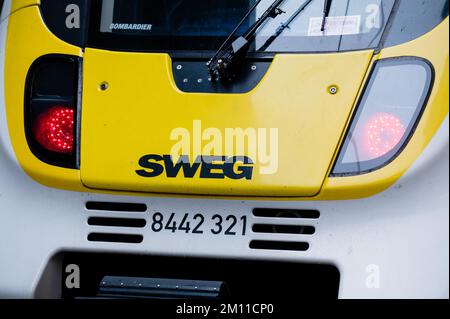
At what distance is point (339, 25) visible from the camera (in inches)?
172

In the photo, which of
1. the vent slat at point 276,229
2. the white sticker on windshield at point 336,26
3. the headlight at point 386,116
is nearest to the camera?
the headlight at point 386,116

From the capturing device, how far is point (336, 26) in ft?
14.4

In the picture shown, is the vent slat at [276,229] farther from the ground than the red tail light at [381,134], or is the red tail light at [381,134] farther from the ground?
the red tail light at [381,134]

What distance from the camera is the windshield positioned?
435 centimetres

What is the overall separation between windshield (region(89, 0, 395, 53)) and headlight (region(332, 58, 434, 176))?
6.9 inches

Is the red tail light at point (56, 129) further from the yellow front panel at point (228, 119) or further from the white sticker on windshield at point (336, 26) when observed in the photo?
the white sticker on windshield at point (336, 26)

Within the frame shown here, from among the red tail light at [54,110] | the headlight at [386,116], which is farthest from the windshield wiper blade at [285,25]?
the red tail light at [54,110]

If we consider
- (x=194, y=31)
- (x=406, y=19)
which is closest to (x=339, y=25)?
(x=406, y=19)

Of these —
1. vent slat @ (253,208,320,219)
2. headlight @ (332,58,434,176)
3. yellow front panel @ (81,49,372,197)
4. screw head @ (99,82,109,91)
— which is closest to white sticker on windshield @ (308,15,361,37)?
yellow front panel @ (81,49,372,197)

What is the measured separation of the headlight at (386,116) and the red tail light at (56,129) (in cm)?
105

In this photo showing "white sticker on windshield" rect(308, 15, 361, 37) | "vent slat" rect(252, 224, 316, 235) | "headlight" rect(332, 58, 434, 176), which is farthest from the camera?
"white sticker on windshield" rect(308, 15, 361, 37)

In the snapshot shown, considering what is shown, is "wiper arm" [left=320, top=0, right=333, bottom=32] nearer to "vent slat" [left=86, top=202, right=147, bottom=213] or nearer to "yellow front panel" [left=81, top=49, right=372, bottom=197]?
"yellow front panel" [left=81, top=49, right=372, bottom=197]

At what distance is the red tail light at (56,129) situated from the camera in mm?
4383

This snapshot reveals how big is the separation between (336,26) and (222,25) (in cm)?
47
